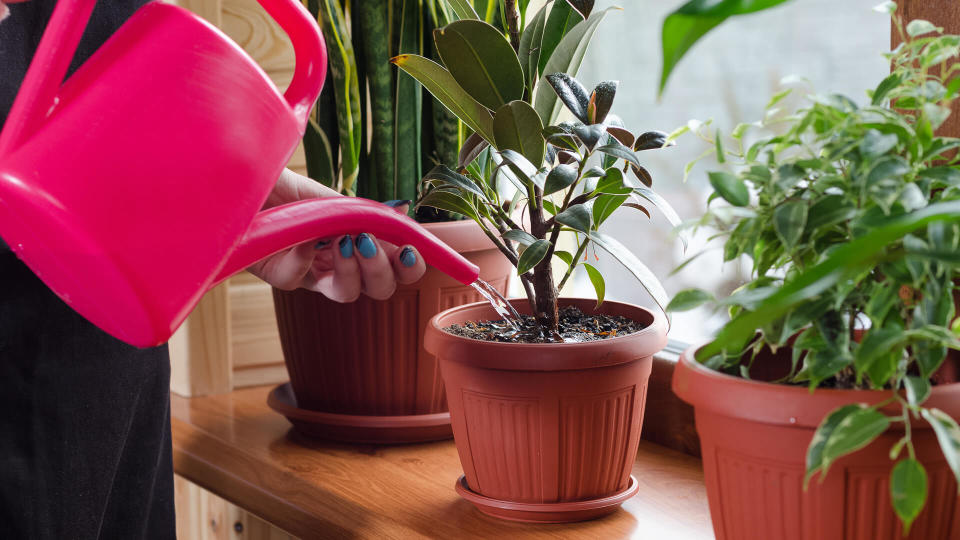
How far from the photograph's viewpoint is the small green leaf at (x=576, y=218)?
0.72 meters

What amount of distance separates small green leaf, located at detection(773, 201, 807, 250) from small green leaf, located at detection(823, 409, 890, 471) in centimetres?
10

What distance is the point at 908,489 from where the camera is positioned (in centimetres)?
46

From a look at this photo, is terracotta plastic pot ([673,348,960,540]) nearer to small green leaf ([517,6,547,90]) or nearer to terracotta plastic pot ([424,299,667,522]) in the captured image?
terracotta plastic pot ([424,299,667,522])

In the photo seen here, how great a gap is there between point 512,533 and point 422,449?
10.8 inches

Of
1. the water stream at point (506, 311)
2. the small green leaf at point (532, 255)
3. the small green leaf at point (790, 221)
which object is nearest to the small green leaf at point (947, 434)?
the small green leaf at point (790, 221)

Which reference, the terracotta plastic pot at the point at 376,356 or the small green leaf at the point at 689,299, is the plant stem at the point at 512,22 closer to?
the terracotta plastic pot at the point at 376,356

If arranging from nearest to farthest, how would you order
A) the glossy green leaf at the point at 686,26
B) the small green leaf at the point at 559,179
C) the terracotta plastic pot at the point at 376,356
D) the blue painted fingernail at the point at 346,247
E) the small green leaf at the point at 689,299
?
the glossy green leaf at the point at 686,26 → the small green leaf at the point at 689,299 → the small green leaf at the point at 559,179 → the blue painted fingernail at the point at 346,247 → the terracotta plastic pot at the point at 376,356

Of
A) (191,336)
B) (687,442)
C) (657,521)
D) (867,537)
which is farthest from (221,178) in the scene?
(191,336)

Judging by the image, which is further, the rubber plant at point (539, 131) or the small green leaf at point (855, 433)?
the rubber plant at point (539, 131)

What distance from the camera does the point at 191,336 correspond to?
130 centimetres

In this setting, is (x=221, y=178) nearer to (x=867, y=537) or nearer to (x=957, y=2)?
(x=867, y=537)

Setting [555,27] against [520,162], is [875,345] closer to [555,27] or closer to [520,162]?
[520,162]

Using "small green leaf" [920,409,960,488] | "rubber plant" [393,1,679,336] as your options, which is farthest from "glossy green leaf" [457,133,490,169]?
"small green leaf" [920,409,960,488]

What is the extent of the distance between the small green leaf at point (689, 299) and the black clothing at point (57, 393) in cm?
61
